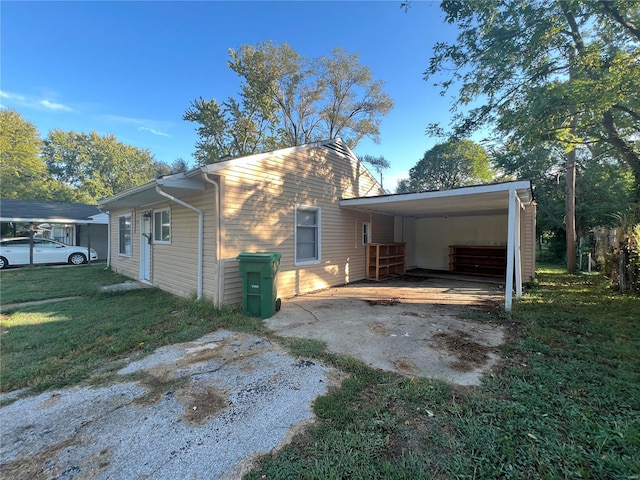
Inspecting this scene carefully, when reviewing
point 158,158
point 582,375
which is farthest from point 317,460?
point 158,158

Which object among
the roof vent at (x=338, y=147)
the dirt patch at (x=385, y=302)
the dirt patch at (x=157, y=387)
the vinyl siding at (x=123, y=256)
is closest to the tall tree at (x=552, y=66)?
the roof vent at (x=338, y=147)

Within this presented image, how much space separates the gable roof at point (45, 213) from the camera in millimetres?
12539

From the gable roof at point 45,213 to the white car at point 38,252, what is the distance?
3.21 ft

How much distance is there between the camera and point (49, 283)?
8.36m

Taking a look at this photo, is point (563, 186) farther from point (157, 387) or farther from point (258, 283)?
point (157, 387)

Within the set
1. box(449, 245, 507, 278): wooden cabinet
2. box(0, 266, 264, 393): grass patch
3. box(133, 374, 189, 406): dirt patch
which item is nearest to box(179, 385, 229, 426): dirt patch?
box(133, 374, 189, 406): dirt patch

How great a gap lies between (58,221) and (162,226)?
10.2 m

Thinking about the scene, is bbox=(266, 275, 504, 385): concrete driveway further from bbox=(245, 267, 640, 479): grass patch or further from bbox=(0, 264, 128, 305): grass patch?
bbox=(0, 264, 128, 305): grass patch

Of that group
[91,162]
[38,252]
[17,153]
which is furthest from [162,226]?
[91,162]

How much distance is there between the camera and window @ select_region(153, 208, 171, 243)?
7.19m

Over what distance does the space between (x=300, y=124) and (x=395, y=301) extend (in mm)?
18065

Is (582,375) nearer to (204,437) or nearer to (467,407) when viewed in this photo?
(467,407)

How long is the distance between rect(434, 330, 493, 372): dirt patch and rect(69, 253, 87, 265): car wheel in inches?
647

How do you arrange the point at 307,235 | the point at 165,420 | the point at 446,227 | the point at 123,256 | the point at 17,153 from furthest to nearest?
1. the point at 17,153
2. the point at 446,227
3. the point at 123,256
4. the point at 307,235
5. the point at 165,420
